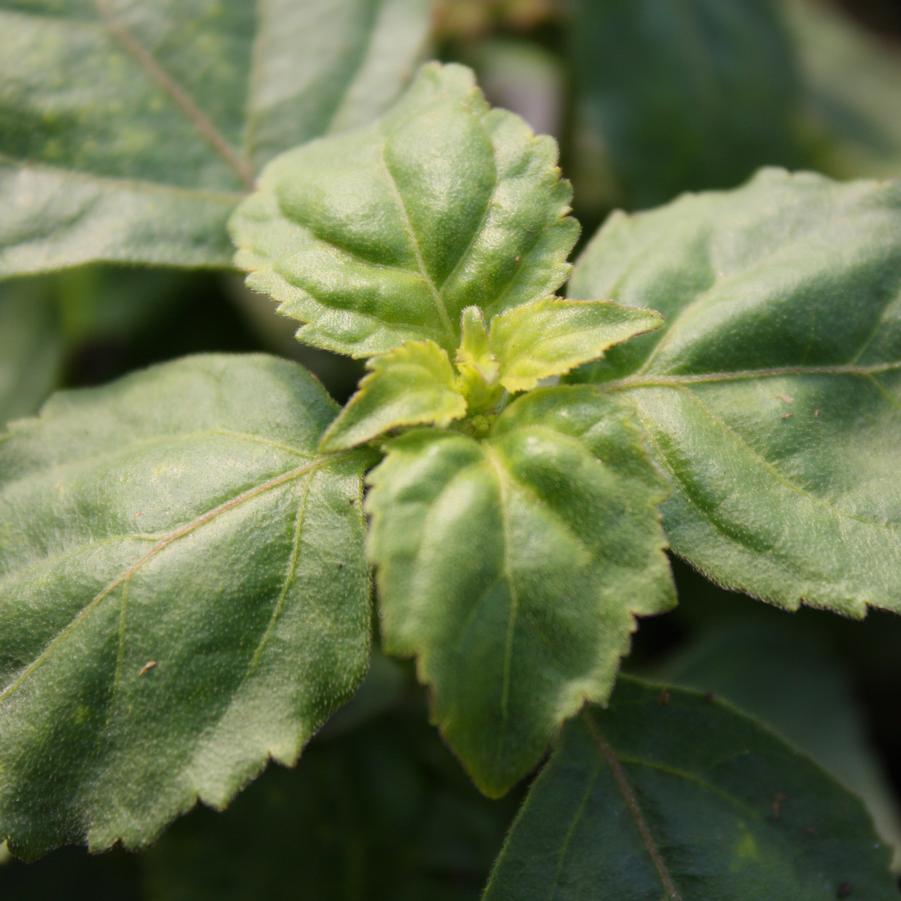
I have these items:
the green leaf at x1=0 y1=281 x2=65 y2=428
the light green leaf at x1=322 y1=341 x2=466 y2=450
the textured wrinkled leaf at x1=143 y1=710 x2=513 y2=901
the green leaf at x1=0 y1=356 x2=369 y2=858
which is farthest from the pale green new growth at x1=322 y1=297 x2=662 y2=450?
the green leaf at x1=0 y1=281 x2=65 y2=428

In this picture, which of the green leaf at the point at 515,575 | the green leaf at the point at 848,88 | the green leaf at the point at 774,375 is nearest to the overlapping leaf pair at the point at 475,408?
the green leaf at the point at 515,575

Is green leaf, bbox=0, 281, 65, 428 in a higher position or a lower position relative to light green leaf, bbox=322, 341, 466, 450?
lower

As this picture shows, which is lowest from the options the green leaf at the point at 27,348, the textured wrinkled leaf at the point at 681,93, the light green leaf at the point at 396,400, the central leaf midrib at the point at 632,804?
the green leaf at the point at 27,348

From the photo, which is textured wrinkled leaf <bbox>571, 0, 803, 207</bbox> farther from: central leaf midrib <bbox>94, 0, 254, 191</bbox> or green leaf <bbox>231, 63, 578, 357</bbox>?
green leaf <bbox>231, 63, 578, 357</bbox>

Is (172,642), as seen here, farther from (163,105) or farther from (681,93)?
(681,93)

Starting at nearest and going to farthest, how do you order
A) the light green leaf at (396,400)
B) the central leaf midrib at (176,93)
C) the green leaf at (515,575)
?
the green leaf at (515,575), the light green leaf at (396,400), the central leaf midrib at (176,93)

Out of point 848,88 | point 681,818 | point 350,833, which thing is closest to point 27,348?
point 350,833

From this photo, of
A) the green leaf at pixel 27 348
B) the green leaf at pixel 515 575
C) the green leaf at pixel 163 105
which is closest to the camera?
the green leaf at pixel 515 575

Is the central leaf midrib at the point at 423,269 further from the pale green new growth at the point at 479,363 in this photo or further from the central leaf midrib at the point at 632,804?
the central leaf midrib at the point at 632,804
